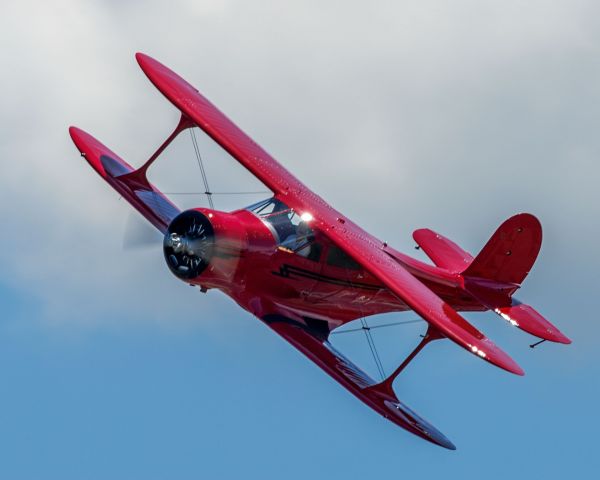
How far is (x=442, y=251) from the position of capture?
24656 mm

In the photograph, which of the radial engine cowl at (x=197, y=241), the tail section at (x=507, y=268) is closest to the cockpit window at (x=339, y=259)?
the radial engine cowl at (x=197, y=241)

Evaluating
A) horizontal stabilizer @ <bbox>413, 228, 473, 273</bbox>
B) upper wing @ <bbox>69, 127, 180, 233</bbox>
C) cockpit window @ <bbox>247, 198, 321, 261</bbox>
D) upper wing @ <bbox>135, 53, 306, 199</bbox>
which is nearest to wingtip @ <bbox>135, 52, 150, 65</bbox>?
upper wing @ <bbox>135, 53, 306, 199</bbox>

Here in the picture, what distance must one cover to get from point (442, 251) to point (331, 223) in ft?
15.5

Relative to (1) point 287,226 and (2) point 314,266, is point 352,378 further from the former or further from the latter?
(1) point 287,226

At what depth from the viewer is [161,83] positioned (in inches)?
864

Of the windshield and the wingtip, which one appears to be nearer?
the windshield

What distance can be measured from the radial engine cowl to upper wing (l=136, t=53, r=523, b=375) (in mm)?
1138

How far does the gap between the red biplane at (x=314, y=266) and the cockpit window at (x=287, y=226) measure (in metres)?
0.02

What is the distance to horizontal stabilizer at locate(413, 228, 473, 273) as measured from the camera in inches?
956

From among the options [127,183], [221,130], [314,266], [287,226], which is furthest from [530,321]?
[127,183]

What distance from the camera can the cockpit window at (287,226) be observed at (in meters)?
20.7

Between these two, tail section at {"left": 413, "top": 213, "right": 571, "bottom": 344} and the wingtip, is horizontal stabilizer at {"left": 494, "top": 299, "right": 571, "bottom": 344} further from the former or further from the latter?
the wingtip

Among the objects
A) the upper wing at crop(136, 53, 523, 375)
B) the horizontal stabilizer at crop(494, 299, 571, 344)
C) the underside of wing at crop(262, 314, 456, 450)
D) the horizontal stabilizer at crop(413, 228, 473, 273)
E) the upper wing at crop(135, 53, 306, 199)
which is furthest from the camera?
the horizontal stabilizer at crop(413, 228, 473, 273)

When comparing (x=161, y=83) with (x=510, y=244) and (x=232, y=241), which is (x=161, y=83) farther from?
(x=510, y=244)
